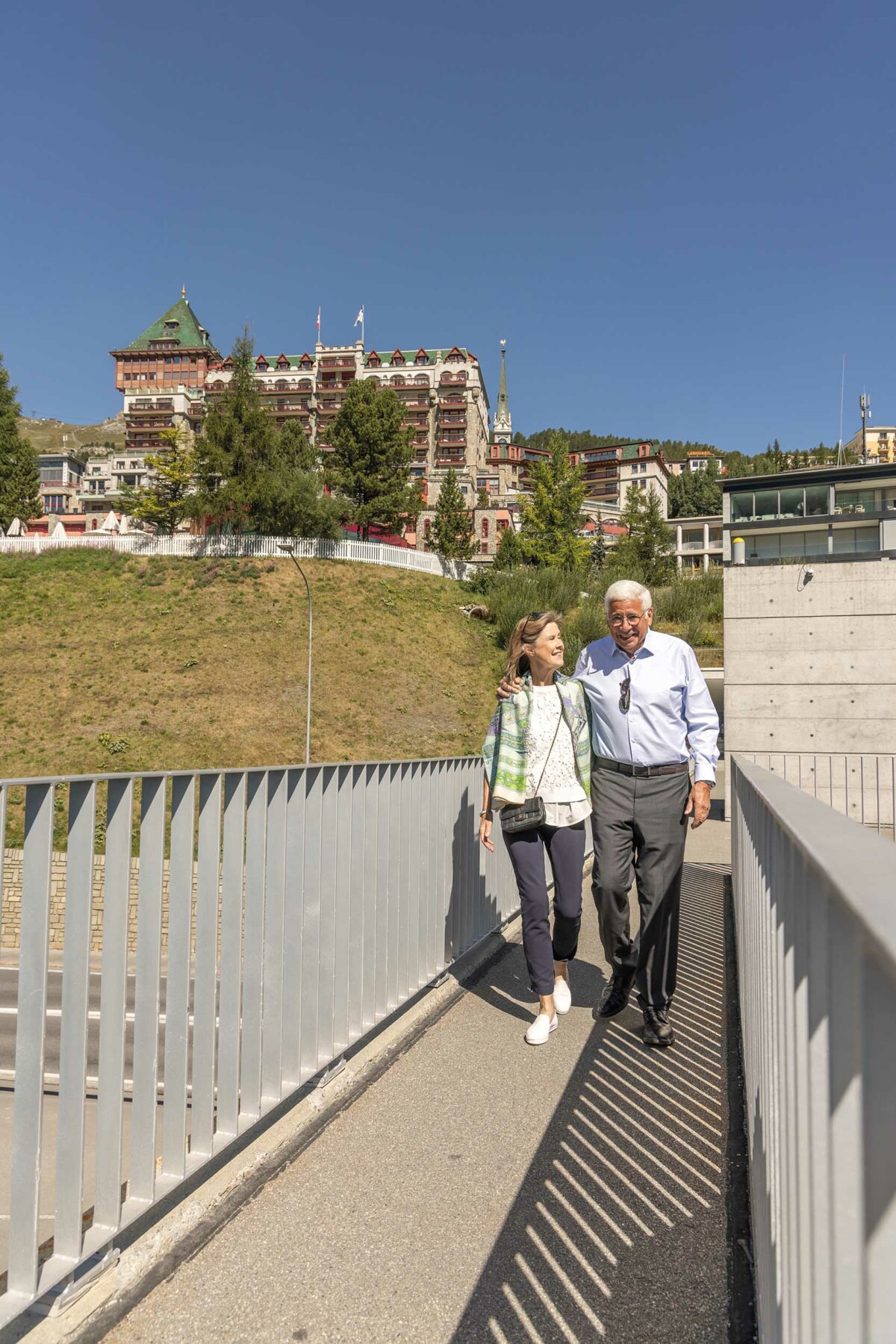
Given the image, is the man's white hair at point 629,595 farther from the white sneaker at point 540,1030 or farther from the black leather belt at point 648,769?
the white sneaker at point 540,1030

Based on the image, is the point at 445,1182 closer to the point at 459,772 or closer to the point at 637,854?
the point at 637,854

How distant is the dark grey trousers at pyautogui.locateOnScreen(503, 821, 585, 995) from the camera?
443 cm

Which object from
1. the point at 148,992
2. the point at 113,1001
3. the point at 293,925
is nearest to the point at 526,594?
the point at 293,925

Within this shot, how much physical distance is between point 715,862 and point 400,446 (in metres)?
55.5

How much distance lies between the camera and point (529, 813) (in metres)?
4.50

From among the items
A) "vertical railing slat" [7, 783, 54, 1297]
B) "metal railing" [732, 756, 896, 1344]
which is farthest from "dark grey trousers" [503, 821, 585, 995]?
"vertical railing slat" [7, 783, 54, 1297]

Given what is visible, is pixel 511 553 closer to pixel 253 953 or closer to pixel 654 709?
pixel 654 709

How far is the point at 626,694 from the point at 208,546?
46.2 metres

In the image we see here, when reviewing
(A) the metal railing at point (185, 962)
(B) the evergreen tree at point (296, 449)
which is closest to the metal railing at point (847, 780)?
(A) the metal railing at point (185, 962)

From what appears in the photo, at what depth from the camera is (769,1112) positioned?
2.07m

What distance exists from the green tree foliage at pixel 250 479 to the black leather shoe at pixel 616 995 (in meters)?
46.9

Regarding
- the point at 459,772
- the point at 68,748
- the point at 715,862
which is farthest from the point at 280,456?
the point at 459,772

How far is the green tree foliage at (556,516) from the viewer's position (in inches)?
2277

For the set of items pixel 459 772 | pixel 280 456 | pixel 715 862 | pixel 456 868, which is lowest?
pixel 715 862
